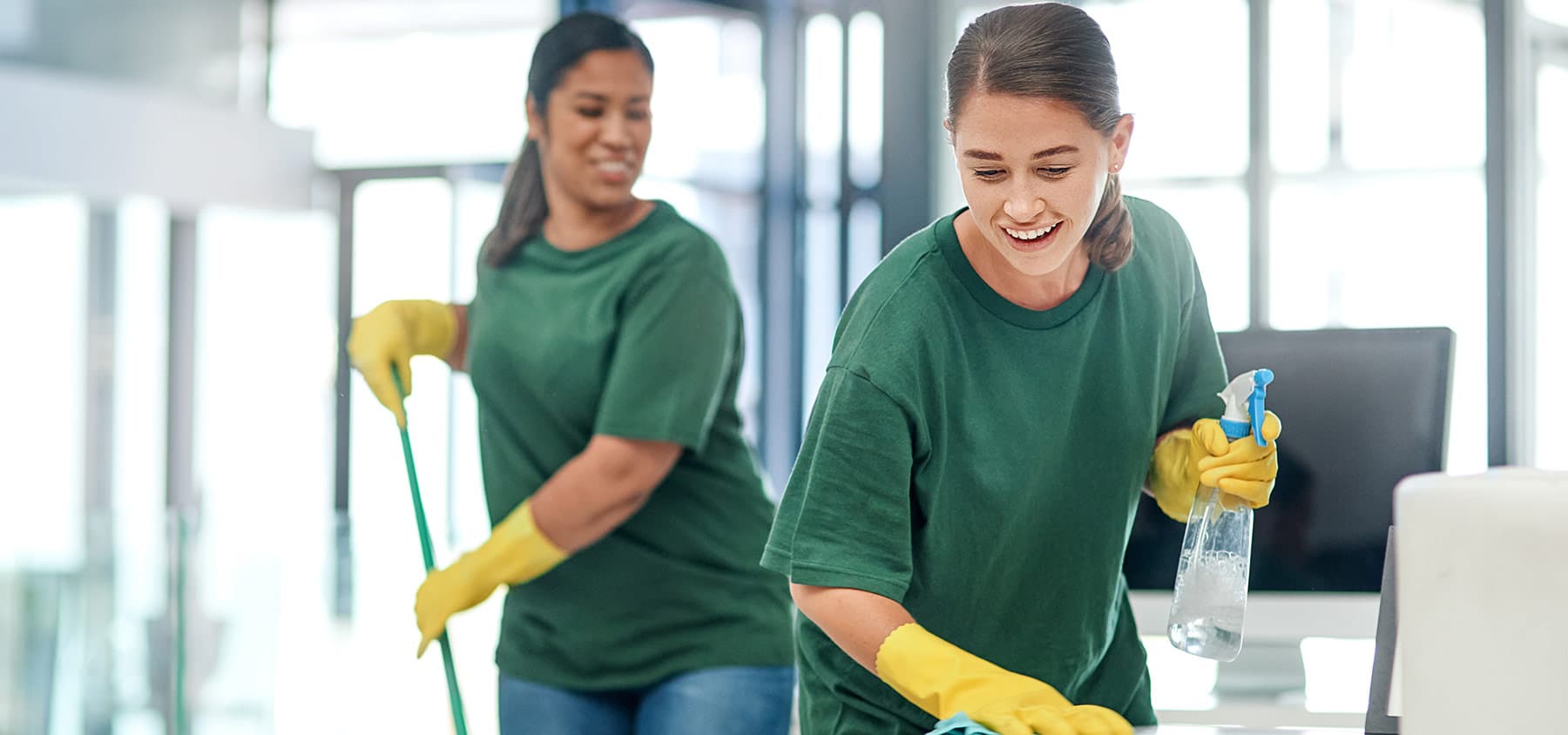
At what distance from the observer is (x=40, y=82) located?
4.47 meters

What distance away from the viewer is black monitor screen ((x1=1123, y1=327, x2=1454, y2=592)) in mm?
1772

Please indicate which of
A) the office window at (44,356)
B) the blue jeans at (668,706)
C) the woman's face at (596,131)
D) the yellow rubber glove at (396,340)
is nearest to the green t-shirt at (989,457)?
the blue jeans at (668,706)

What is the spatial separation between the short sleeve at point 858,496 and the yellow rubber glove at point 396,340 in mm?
873

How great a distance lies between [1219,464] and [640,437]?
26.4 inches

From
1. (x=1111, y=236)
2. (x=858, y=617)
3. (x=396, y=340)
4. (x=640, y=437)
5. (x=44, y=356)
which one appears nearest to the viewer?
(x=858, y=617)

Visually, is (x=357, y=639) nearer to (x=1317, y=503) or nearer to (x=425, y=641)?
(x=425, y=641)

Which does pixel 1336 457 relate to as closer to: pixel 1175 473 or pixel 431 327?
pixel 1175 473

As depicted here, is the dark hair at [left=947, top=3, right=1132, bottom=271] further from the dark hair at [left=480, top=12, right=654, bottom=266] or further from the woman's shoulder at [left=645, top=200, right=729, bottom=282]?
the dark hair at [left=480, top=12, right=654, bottom=266]

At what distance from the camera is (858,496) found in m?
1.06

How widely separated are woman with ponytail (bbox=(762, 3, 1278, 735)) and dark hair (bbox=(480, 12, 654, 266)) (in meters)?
0.72

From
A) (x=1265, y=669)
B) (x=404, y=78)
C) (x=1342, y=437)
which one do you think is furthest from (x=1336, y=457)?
(x=404, y=78)

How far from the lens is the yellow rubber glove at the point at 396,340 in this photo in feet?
6.09

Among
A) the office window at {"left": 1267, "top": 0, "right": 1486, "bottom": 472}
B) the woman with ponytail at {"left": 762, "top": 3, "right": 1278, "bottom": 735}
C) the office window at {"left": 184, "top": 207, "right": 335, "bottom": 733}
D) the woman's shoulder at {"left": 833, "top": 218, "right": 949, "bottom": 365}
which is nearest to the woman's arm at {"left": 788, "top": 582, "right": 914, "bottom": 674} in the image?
the woman with ponytail at {"left": 762, "top": 3, "right": 1278, "bottom": 735}

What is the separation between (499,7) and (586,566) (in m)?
4.06
